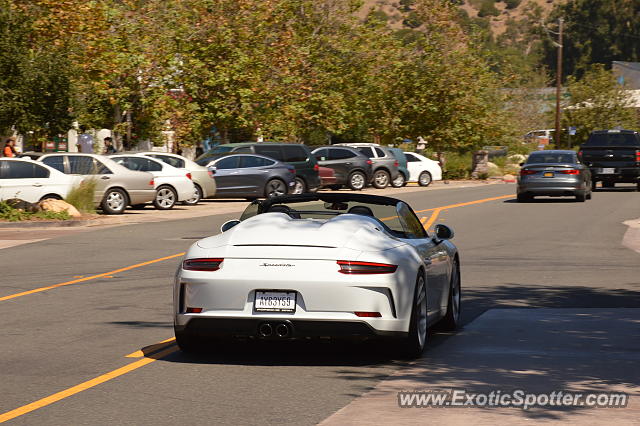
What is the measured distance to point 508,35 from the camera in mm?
197750

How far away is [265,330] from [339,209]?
7.66 feet

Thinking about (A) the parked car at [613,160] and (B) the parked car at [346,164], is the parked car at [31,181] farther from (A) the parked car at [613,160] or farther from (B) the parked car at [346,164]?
(A) the parked car at [613,160]

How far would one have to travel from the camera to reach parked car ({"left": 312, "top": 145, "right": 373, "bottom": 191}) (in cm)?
4491

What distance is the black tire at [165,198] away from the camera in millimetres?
31950

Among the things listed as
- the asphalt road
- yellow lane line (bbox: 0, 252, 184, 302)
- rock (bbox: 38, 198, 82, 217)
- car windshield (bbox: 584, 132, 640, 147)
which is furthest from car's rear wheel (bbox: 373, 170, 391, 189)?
yellow lane line (bbox: 0, 252, 184, 302)

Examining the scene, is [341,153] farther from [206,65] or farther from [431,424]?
[431,424]

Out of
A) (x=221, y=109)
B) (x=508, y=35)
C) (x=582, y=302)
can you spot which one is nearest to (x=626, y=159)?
(x=221, y=109)

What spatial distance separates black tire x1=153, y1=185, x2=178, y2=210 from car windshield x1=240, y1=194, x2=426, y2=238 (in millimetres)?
21194

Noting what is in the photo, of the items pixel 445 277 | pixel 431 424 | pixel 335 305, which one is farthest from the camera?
pixel 445 277

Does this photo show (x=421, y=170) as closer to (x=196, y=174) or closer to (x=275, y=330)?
(x=196, y=174)

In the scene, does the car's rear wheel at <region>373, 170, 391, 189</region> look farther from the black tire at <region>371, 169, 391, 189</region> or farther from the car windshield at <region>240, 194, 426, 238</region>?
the car windshield at <region>240, 194, 426, 238</region>

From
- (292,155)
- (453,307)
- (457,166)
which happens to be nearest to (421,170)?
(457,166)

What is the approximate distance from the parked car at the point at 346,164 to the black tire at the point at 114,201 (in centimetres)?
1563

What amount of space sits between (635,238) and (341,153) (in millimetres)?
23566
